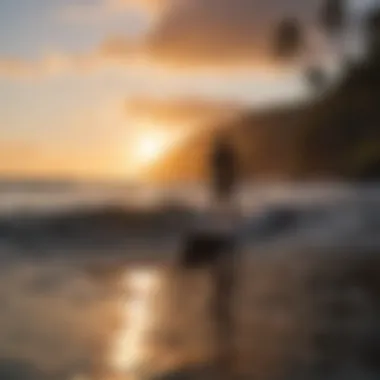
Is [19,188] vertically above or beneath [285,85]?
beneath

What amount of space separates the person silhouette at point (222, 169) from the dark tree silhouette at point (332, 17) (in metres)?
0.19

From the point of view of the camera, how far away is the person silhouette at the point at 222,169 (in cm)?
91

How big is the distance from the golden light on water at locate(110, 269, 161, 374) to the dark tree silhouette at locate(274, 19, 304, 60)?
33cm

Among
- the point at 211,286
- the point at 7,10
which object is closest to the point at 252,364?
the point at 211,286

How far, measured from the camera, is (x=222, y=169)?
0.92m

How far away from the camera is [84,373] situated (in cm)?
85

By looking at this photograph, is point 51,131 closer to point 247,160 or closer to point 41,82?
point 41,82

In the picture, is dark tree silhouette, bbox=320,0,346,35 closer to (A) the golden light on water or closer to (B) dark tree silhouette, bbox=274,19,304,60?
(B) dark tree silhouette, bbox=274,19,304,60

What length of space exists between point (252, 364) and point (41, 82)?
436mm

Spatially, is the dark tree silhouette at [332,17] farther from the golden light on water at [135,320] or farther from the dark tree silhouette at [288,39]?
the golden light on water at [135,320]

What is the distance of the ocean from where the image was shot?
86cm

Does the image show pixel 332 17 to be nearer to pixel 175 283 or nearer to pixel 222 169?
pixel 222 169

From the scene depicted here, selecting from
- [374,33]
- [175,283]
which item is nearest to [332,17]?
[374,33]

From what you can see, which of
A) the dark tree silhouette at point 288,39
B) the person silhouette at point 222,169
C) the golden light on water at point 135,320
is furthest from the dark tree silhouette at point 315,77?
the golden light on water at point 135,320
